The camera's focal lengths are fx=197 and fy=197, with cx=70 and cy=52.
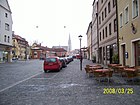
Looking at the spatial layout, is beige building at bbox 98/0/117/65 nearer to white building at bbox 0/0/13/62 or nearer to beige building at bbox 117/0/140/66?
beige building at bbox 117/0/140/66

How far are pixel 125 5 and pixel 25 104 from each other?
46.7 feet

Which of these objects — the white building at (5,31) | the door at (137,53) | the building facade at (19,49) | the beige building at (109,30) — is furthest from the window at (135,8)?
the building facade at (19,49)

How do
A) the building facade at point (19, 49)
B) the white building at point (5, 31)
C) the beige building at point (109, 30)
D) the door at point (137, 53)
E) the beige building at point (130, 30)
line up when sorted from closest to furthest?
the beige building at point (130, 30) < the door at point (137, 53) < the beige building at point (109, 30) < the white building at point (5, 31) < the building facade at point (19, 49)

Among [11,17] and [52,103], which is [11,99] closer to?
[52,103]

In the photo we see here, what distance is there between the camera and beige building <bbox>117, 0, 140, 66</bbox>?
1474 cm

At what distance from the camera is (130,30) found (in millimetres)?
16234

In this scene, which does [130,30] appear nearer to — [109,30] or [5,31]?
[109,30]

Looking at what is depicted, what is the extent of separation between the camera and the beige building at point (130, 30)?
1474 centimetres

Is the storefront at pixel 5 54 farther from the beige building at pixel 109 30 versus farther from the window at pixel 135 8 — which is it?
the window at pixel 135 8

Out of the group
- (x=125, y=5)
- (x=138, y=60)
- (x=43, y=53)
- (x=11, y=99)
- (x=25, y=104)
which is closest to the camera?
(x=25, y=104)

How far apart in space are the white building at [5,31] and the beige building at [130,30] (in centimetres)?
2936

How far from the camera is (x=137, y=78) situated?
1169 centimetres

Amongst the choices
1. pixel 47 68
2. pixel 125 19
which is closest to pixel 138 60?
pixel 125 19

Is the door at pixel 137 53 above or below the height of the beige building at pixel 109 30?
below
